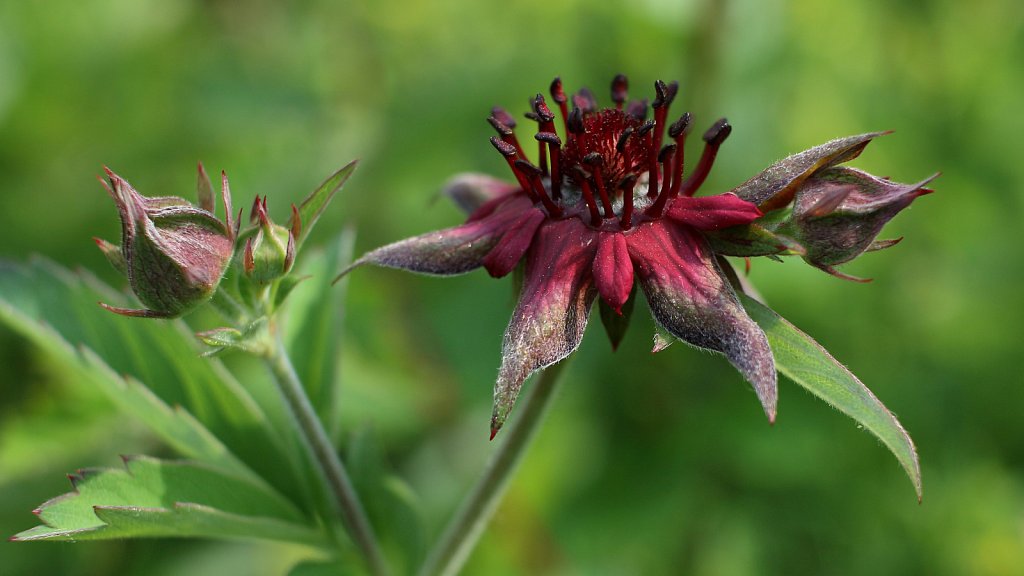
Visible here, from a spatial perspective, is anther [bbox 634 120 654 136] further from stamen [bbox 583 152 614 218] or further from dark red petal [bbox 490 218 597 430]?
dark red petal [bbox 490 218 597 430]

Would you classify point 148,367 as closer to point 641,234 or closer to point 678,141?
point 641,234

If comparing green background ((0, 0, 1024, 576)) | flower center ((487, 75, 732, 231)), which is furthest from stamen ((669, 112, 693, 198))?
green background ((0, 0, 1024, 576))

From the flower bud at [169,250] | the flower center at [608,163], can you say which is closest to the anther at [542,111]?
the flower center at [608,163]

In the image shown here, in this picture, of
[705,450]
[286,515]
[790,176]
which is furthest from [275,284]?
[705,450]

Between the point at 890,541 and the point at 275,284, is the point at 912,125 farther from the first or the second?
the point at 275,284

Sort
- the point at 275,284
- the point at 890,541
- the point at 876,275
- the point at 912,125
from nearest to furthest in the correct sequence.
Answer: the point at 275,284 → the point at 890,541 → the point at 876,275 → the point at 912,125

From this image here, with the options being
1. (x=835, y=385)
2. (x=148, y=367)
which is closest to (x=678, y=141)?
(x=835, y=385)
